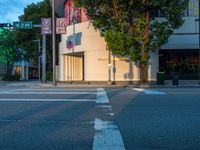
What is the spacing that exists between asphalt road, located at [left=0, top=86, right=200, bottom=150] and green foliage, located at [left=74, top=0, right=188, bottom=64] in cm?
1988

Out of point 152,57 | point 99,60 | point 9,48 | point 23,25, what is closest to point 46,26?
point 23,25

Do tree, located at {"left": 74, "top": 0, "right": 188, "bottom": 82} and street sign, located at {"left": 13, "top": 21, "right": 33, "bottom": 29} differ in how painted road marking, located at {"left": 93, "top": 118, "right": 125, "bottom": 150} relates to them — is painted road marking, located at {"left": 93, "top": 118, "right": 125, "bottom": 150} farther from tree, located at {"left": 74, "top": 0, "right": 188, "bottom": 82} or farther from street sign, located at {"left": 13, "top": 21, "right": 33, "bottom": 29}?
street sign, located at {"left": 13, "top": 21, "right": 33, "bottom": 29}

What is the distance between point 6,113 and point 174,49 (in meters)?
29.3

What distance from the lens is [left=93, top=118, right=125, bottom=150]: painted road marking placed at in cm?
716

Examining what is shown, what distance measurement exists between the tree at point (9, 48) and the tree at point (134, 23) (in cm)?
3372

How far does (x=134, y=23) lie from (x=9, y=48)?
37120mm

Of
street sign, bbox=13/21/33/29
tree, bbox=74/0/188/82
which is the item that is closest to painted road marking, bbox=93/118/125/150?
tree, bbox=74/0/188/82

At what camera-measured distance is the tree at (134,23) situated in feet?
108

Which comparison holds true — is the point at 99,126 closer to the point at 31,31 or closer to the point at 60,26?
the point at 60,26

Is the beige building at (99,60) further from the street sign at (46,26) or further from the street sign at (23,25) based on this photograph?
the street sign at (46,26)

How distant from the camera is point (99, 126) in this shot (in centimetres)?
927

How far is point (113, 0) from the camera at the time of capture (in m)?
32.7

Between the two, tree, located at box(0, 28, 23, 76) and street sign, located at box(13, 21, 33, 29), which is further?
tree, located at box(0, 28, 23, 76)

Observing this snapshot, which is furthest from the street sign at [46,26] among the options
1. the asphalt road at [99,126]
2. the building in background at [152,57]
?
the asphalt road at [99,126]
